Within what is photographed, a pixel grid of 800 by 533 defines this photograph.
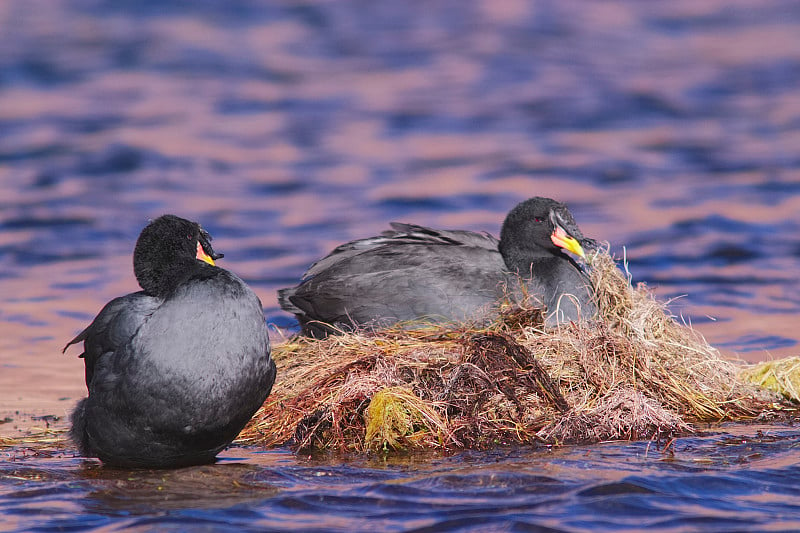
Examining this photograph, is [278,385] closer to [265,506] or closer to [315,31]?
[265,506]

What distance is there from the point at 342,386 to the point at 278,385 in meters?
→ 0.85

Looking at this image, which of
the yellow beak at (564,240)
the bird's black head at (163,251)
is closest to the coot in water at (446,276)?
the yellow beak at (564,240)

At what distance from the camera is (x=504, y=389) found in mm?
6297

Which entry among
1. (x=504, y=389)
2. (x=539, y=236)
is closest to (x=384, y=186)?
(x=539, y=236)

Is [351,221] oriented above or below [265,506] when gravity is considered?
above

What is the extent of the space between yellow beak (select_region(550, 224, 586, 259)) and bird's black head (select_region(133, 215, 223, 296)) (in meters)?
3.34

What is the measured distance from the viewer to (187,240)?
19.9 feet

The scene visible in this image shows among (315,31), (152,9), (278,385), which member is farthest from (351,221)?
(152,9)

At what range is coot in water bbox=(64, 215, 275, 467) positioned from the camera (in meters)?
5.45

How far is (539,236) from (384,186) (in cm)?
919

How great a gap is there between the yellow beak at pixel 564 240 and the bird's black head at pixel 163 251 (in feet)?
10.9

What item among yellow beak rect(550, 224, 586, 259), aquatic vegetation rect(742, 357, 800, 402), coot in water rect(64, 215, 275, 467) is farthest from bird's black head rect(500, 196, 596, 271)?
coot in water rect(64, 215, 275, 467)

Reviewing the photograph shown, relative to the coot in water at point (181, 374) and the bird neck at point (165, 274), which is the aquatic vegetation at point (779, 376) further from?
the bird neck at point (165, 274)

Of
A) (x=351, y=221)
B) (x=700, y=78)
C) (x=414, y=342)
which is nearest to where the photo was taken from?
(x=414, y=342)
